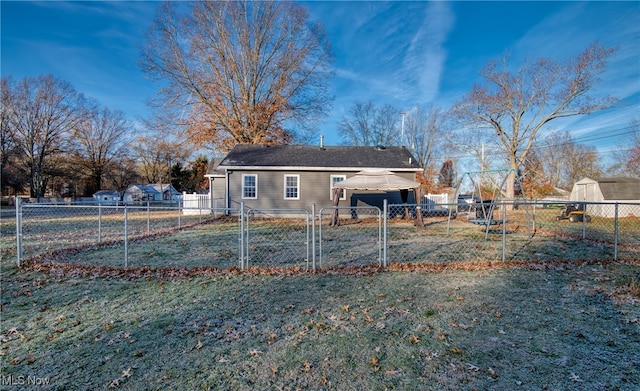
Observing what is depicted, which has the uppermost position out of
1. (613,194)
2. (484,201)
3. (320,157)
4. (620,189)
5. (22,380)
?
(320,157)

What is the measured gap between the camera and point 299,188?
53.8 ft

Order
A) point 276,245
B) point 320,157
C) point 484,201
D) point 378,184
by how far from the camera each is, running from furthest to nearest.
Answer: point 320,157, point 378,184, point 484,201, point 276,245

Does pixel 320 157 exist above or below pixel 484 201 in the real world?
above

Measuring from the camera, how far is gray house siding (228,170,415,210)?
1622 cm

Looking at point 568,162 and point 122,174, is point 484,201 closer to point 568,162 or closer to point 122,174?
point 568,162

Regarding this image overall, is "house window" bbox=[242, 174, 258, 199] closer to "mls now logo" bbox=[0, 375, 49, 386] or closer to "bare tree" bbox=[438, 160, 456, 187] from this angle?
"mls now logo" bbox=[0, 375, 49, 386]

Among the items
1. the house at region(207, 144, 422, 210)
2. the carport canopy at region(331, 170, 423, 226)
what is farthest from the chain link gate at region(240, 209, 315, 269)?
the house at region(207, 144, 422, 210)

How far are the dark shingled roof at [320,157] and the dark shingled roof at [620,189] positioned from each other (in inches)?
509

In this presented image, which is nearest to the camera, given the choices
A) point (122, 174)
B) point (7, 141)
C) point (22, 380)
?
point (22, 380)

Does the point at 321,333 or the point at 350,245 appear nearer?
the point at 321,333

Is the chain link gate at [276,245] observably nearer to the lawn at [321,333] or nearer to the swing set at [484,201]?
the lawn at [321,333]

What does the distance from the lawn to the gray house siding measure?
10716 mm

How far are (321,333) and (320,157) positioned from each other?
14.2 meters

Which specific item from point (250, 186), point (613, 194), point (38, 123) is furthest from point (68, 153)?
point (613, 194)
